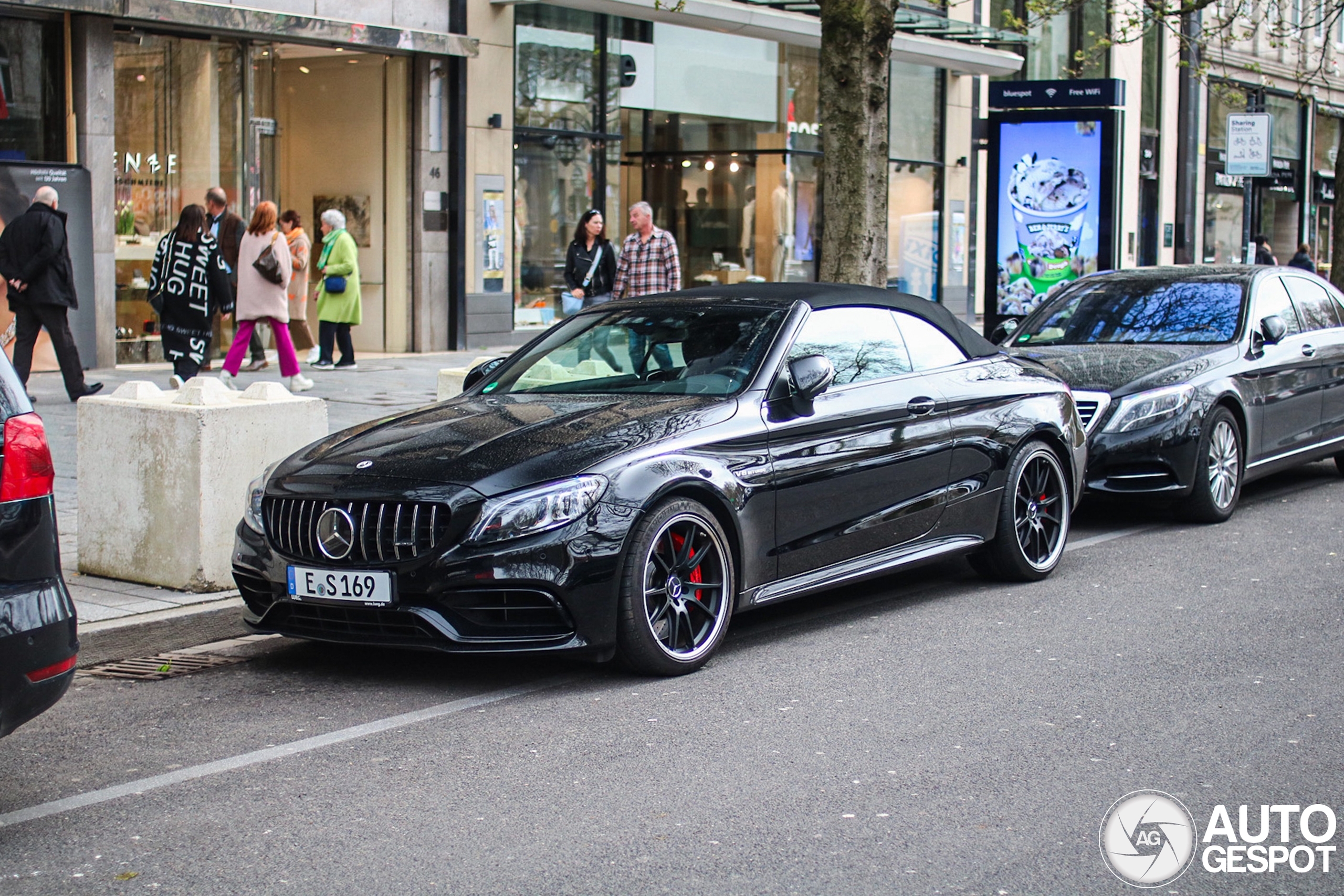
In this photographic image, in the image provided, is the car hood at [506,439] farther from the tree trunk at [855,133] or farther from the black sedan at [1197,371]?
the tree trunk at [855,133]

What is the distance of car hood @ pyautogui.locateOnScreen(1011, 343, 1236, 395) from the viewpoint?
32.0 ft

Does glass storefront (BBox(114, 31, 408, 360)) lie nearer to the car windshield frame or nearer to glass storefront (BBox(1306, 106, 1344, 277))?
the car windshield frame

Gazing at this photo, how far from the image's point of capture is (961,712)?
555 centimetres

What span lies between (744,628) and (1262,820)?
2.90 m

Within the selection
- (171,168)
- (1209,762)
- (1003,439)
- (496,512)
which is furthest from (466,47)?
(1209,762)

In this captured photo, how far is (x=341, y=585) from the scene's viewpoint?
230 inches

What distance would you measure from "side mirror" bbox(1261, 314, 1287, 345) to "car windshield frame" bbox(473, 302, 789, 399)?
471 cm

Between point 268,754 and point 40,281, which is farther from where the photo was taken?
point 40,281

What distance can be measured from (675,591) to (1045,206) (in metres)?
12.7

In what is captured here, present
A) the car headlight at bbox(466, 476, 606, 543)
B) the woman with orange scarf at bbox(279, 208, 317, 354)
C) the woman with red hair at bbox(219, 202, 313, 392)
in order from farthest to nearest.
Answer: the woman with orange scarf at bbox(279, 208, 317, 354) < the woman with red hair at bbox(219, 202, 313, 392) < the car headlight at bbox(466, 476, 606, 543)

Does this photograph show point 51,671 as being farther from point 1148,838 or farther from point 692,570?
point 1148,838

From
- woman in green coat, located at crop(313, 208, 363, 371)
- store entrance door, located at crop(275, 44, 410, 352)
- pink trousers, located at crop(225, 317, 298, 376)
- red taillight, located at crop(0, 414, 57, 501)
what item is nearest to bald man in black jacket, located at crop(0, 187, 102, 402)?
pink trousers, located at crop(225, 317, 298, 376)

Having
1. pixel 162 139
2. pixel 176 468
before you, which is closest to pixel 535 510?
pixel 176 468

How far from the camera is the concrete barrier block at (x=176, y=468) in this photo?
24.2 ft
